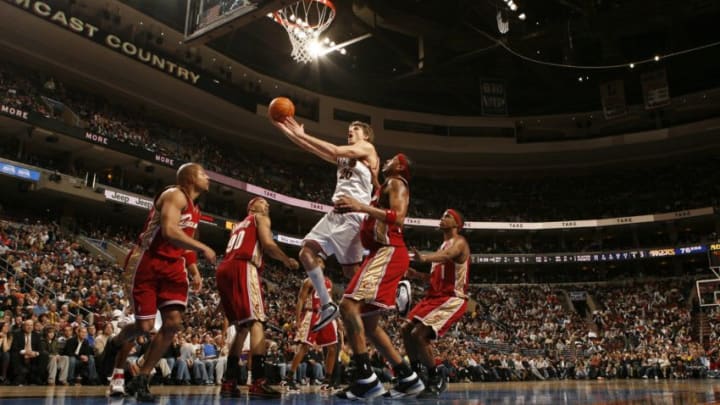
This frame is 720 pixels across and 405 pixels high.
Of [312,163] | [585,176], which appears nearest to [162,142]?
[312,163]

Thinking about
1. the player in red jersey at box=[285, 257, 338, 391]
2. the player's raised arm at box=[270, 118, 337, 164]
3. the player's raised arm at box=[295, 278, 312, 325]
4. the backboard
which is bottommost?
the player in red jersey at box=[285, 257, 338, 391]

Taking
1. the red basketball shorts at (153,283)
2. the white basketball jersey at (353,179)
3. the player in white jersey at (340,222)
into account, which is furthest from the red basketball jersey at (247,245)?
the white basketball jersey at (353,179)

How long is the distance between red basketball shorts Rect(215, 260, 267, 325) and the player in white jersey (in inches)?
41.4

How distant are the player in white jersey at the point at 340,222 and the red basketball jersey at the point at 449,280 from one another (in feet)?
5.38

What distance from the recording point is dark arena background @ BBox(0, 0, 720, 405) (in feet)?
51.6

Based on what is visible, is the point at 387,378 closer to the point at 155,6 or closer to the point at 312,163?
the point at 155,6

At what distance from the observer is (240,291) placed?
5.56 meters

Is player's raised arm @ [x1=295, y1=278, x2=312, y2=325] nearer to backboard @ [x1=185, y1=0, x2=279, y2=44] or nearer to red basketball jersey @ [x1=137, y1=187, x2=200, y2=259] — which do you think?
red basketball jersey @ [x1=137, y1=187, x2=200, y2=259]

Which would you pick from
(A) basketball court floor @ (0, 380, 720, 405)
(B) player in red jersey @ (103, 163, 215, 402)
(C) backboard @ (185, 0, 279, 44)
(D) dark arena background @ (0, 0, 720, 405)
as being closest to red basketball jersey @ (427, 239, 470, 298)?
(A) basketball court floor @ (0, 380, 720, 405)

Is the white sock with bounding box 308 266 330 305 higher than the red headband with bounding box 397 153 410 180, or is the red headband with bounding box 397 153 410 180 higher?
the red headband with bounding box 397 153 410 180

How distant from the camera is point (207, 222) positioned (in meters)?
26.3

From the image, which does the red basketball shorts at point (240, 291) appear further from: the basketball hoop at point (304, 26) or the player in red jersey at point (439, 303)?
the basketball hoop at point (304, 26)

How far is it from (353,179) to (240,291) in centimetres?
173

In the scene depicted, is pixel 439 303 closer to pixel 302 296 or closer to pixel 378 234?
pixel 378 234
